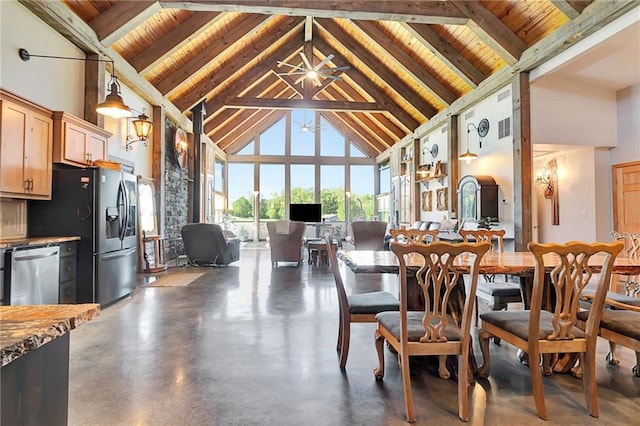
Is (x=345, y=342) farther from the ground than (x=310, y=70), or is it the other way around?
(x=310, y=70)

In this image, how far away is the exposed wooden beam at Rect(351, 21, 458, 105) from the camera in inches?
294

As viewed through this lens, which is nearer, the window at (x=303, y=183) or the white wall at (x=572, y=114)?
the white wall at (x=572, y=114)

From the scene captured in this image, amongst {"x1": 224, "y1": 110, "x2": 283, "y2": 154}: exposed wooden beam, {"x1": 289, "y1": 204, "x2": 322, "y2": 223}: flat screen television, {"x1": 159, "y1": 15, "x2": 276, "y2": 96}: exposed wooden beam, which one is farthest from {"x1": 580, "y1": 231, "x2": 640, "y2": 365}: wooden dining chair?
{"x1": 224, "y1": 110, "x2": 283, "y2": 154}: exposed wooden beam

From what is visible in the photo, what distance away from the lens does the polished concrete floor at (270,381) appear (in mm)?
1931

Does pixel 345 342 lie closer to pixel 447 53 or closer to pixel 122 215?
pixel 122 215

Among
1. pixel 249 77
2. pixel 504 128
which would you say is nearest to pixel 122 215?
pixel 249 77

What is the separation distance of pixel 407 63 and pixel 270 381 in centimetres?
728

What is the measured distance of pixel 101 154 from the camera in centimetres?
470

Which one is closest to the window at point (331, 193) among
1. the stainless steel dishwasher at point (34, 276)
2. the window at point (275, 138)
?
the window at point (275, 138)

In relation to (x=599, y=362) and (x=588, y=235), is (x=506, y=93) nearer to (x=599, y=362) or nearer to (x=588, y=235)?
(x=588, y=235)

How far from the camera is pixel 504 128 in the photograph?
21.1ft

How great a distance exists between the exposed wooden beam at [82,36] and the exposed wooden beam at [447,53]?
4898 mm

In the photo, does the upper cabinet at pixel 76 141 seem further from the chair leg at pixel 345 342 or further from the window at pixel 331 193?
the window at pixel 331 193

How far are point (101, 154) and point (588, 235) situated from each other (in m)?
7.78
